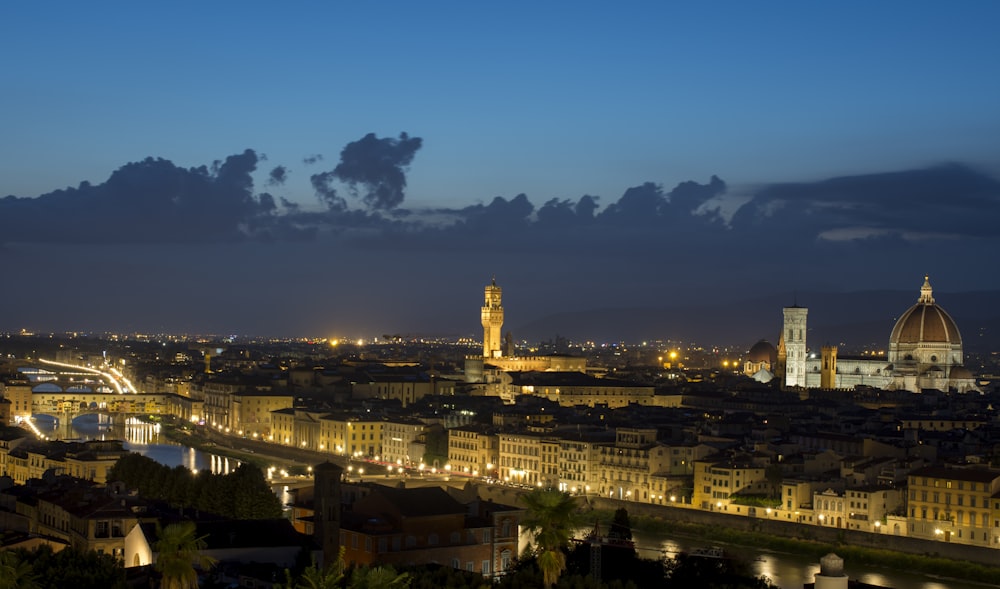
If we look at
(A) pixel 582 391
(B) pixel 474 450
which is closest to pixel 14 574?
(B) pixel 474 450

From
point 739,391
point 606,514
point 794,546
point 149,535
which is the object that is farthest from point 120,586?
point 739,391

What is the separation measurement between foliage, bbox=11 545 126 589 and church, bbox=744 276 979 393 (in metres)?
58.1

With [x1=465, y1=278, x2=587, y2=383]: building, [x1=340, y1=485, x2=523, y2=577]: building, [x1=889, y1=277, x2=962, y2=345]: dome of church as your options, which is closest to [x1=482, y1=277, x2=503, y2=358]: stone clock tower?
[x1=465, y1=278, x2=587, y2=383]: building

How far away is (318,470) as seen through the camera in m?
23.4

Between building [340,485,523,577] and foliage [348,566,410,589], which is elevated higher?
foliage [348,566,410,589]

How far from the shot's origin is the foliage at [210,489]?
91.5ft

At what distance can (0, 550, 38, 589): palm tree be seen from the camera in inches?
653

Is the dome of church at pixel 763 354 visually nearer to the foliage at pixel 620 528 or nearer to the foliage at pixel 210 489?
the foliage at pixel 620 528

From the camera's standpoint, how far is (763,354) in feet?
284

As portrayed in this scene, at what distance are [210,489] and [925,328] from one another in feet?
171

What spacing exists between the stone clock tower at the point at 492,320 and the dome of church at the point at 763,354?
13.3 metres

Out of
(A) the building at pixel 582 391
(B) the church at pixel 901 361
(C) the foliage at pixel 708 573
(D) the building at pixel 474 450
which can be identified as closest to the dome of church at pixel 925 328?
(B) the church at pixel 901 361

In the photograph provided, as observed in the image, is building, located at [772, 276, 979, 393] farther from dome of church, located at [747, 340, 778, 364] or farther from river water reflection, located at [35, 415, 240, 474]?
river water reflection, located at [35, 415, 240, 474]

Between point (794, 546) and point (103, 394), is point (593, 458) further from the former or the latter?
point (103, 394)
